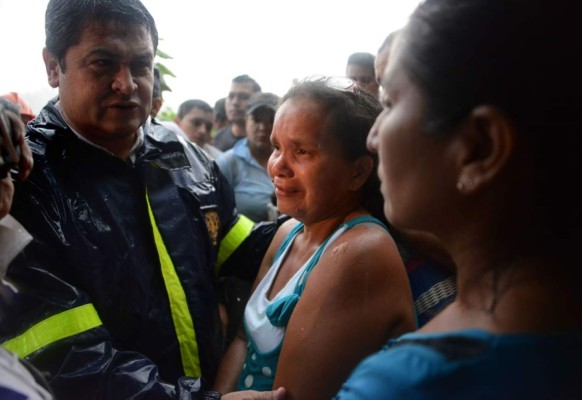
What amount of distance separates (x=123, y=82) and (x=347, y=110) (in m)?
0.77

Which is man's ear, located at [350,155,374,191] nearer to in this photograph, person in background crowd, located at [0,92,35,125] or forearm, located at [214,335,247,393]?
forearm, located at [214,335,247,393]

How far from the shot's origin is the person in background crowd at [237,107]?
554cm

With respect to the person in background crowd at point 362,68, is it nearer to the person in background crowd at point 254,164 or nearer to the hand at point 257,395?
the person in background crowd at point 254,164

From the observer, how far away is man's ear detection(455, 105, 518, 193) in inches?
28.5

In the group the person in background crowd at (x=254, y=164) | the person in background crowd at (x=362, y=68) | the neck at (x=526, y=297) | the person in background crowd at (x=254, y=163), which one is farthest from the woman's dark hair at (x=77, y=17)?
the person in background crowd at (x=362, y=68)

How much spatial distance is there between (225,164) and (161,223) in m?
2.34

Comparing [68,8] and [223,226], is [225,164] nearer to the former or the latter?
[223,226]

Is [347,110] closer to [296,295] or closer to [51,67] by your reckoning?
[296,295]

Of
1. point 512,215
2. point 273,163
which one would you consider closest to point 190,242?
point 273,163

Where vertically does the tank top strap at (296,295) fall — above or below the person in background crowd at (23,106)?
below

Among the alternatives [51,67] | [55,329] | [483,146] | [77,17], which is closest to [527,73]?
[483,146]

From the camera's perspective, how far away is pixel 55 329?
1361 millimetres

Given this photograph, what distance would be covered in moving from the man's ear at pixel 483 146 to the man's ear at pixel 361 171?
74 cm

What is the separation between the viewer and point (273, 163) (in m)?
1.57
